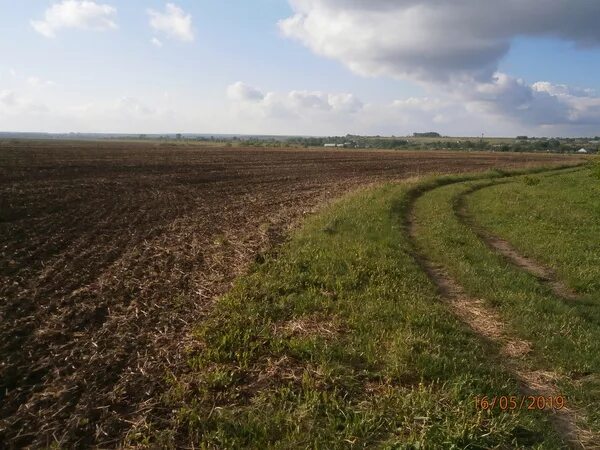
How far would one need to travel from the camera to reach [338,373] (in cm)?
512

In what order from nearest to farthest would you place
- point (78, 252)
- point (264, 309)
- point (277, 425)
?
point (277, 425), point (264, 309), point (78, 252)

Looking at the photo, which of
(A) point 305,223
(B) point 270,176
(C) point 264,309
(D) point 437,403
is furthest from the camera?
(B) point 270,176

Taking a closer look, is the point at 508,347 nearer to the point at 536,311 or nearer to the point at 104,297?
the point at 536,311

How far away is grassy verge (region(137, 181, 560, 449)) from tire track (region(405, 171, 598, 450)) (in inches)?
8.3

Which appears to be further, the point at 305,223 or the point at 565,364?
the point at 305,223

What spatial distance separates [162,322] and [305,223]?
794 cm

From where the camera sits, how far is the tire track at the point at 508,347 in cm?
432

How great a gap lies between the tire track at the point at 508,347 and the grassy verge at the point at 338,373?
21 cm

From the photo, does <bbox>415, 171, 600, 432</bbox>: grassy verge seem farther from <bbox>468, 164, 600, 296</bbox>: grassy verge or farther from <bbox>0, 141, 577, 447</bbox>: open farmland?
<bbox>0, 141, 577, 447</bbox>: open farmland

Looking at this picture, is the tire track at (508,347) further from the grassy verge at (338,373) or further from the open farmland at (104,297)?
the open farmland at (104,297)

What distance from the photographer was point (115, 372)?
5.18 m

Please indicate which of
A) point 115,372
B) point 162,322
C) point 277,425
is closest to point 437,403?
point 277,425

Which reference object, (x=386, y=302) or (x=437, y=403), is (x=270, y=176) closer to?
(x=386, y=302)

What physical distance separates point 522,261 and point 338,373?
7.28 m
